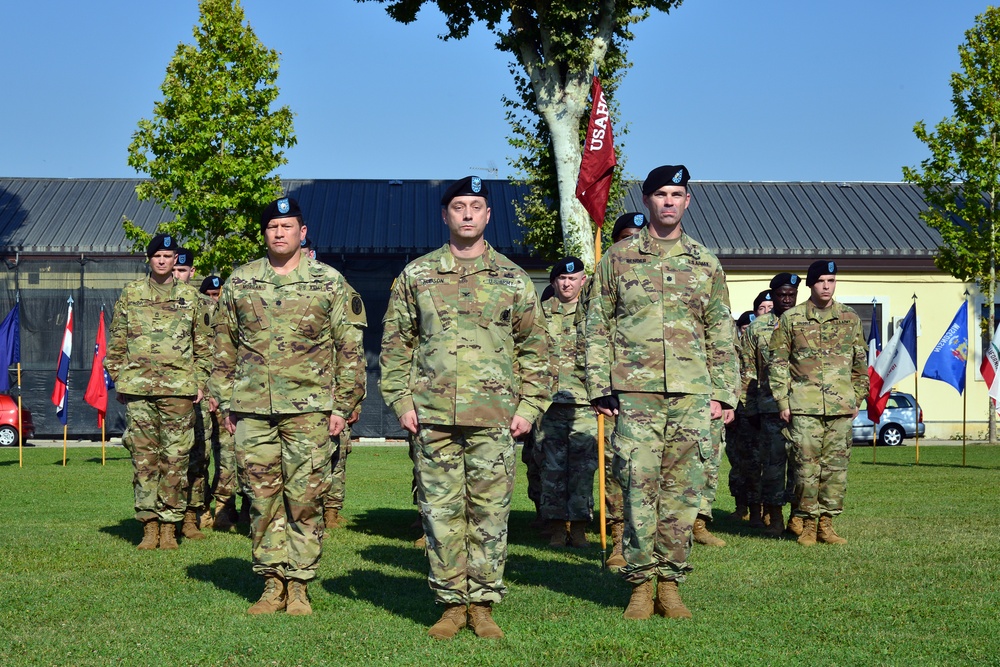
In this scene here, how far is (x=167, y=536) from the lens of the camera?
34.0 feet

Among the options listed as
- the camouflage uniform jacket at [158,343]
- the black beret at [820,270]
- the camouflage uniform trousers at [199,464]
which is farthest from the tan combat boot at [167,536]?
the black beret at [820,270]

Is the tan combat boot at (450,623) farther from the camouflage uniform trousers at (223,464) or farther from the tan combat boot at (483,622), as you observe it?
the camouflage uniform trousers at (223,464)

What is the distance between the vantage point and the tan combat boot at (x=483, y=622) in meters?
6.71

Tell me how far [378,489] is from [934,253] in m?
23.8

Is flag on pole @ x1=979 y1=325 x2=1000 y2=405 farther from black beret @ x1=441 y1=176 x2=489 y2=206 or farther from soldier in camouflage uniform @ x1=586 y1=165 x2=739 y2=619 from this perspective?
black beret @ x1=441 y1=176 x2=489 y2=206

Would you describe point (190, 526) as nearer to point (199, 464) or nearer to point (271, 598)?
point (199, 464)

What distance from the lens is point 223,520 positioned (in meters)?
12.0

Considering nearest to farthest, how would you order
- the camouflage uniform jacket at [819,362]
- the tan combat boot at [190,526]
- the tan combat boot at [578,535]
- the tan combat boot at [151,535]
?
the tan combat boot at [151,535]
the tan combat boot at [578,535]
the camouflage uniform jacket at [819,362]
the tan combat boot at [190,526]

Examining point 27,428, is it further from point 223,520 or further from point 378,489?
point 223,520

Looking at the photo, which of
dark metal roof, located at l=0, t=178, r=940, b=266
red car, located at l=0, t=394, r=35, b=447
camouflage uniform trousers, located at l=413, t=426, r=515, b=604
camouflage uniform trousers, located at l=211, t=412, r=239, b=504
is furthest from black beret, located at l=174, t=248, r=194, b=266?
dark metal roof, located at l=0, t=178, r=940, b=266

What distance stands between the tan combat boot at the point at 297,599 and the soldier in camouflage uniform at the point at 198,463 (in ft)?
12.1

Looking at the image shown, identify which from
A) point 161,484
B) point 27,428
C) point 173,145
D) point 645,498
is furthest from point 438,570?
point 27,428

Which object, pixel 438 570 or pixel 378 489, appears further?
A: pixel 378 489

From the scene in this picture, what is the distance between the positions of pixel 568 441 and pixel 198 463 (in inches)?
138
